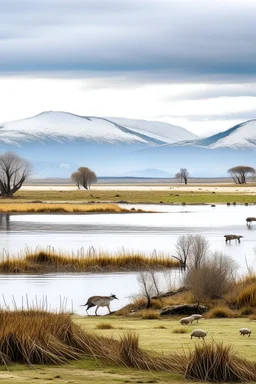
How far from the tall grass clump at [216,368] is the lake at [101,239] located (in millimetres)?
7155

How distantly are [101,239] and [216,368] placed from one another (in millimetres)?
46174

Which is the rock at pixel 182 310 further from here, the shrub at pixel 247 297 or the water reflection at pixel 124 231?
the water reflection at pixel 124 231

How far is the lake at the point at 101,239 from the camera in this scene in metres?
32.2

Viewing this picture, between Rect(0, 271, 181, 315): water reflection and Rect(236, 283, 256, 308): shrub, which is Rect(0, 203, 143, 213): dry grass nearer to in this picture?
Rect(0, 271, 181, 315): water reflection

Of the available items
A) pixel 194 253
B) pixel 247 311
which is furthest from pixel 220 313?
pixel 194 253

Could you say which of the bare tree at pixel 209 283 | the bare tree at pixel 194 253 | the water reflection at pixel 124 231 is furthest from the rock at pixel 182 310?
the water reflection at pixel 124 231

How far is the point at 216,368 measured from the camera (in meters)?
11.5

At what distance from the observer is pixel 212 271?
25.9 meters

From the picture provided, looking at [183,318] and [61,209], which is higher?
[61,209]

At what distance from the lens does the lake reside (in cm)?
3216

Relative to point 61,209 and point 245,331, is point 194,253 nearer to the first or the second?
point 245,331

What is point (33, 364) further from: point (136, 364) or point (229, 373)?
point (229, 373)

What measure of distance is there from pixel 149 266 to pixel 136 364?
28715mm

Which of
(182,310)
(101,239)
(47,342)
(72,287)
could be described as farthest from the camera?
(101,239)
